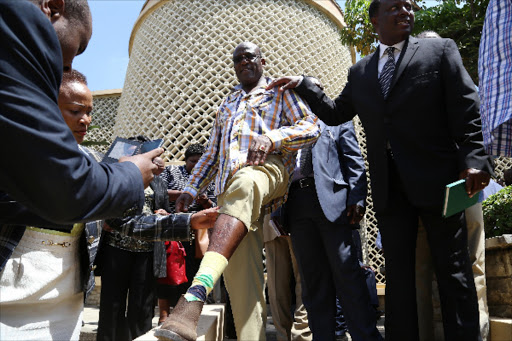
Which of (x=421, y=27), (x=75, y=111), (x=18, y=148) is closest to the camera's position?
(x=18, y=148)

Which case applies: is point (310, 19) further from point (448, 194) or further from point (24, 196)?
point (24, 196)

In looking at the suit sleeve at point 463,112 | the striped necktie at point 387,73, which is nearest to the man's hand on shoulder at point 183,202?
the striped necktie at point 387,73

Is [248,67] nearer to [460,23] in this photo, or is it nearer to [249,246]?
[249,246]

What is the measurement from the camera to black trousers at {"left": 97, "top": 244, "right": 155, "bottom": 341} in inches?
134

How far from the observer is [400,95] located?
249 centimetres

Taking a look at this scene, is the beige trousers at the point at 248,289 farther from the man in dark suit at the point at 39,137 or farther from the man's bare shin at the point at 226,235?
the man in dark suit at the point at 39,137

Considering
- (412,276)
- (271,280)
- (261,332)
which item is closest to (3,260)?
(261,332)

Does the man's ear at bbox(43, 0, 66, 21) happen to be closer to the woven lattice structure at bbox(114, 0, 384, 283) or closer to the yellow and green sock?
the yellow and green sock

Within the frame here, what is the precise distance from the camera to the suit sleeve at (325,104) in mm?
2811

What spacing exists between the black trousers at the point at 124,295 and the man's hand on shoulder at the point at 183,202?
37.9 inches

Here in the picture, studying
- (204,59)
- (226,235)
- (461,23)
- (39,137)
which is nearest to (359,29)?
(461,23)

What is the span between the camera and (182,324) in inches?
66.1

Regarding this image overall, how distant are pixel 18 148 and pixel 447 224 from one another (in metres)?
2.09

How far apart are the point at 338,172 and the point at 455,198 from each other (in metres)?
1.20
